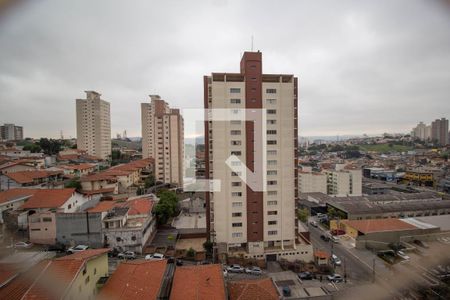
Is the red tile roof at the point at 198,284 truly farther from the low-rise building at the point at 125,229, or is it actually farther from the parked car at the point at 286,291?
the low-rise building at the point at 125,229

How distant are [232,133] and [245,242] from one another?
9.06ft

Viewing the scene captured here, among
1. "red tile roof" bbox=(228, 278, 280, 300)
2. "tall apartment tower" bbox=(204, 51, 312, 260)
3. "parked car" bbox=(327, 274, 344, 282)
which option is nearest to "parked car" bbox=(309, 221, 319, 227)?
"tall apartment tower" bbox=(204, 51, 312, 260)

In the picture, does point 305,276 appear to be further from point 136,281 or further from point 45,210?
point 45,210

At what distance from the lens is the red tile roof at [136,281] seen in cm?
281

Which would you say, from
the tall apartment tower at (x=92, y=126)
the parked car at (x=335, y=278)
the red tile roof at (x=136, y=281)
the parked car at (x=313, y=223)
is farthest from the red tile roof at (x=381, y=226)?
the tall apartment tower at (x=92, y=126)

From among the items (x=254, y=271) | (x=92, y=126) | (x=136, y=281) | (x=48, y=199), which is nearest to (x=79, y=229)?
(x=48, y=199)

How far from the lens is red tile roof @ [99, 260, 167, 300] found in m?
2.81

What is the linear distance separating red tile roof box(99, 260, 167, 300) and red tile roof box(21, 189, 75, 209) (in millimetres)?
3751

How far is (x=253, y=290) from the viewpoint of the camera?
348 cm

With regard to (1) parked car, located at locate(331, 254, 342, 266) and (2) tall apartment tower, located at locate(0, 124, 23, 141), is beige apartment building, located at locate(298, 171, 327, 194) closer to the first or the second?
(1) parked car, located at locate(331, 254, 342, 266)

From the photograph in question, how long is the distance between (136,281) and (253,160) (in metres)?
3.75

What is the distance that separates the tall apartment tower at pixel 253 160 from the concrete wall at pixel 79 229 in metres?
2.67

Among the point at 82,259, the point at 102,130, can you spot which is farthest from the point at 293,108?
the point at 102,130

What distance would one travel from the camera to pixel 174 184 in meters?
14.4
